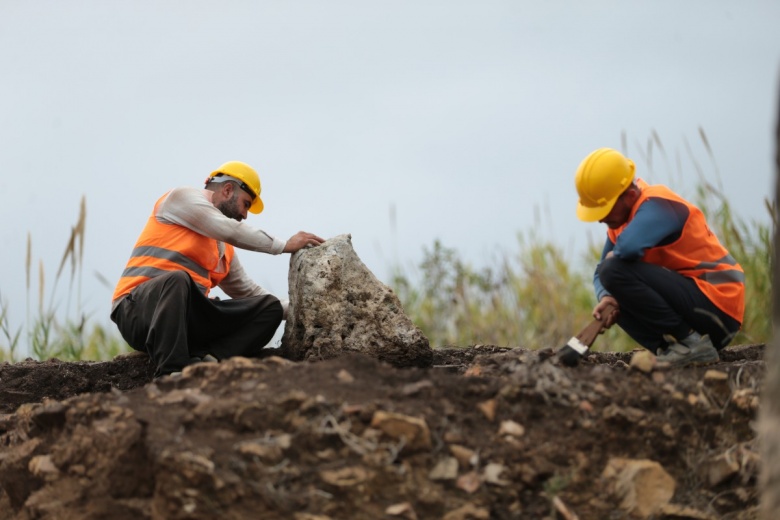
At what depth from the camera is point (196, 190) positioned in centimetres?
589

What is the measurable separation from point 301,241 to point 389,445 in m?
2.51

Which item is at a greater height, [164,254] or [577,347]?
[164,254]

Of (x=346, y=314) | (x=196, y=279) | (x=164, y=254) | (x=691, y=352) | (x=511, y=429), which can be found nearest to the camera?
(x=511, y=429)

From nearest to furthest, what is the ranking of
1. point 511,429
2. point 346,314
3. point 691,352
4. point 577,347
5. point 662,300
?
point 511,429 < point 577,347 < point 662,300 < point 691,352 < point 346,314

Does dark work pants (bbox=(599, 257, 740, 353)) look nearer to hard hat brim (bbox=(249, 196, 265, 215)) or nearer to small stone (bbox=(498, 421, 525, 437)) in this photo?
small stone (bbox=(498, 421, 525, 437))

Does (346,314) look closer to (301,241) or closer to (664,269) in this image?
(301,241)

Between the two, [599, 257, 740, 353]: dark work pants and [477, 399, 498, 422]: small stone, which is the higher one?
[599, 257, 740, 353]: dark work pants


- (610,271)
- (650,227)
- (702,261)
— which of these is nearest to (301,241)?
(610,271)

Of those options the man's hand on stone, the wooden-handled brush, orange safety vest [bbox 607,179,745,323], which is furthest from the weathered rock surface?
orange safety vest [bbox 607,179,745,323]

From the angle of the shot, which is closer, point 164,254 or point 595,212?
point 595,212

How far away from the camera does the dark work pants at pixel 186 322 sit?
5531 millimetres

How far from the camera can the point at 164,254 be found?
5.88 metres

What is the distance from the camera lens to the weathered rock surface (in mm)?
5684

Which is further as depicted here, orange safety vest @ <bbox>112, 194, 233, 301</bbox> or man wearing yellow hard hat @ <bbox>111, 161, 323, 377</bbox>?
orange safety vest @ <bbox>112, 194, 233, 301</bbox>
